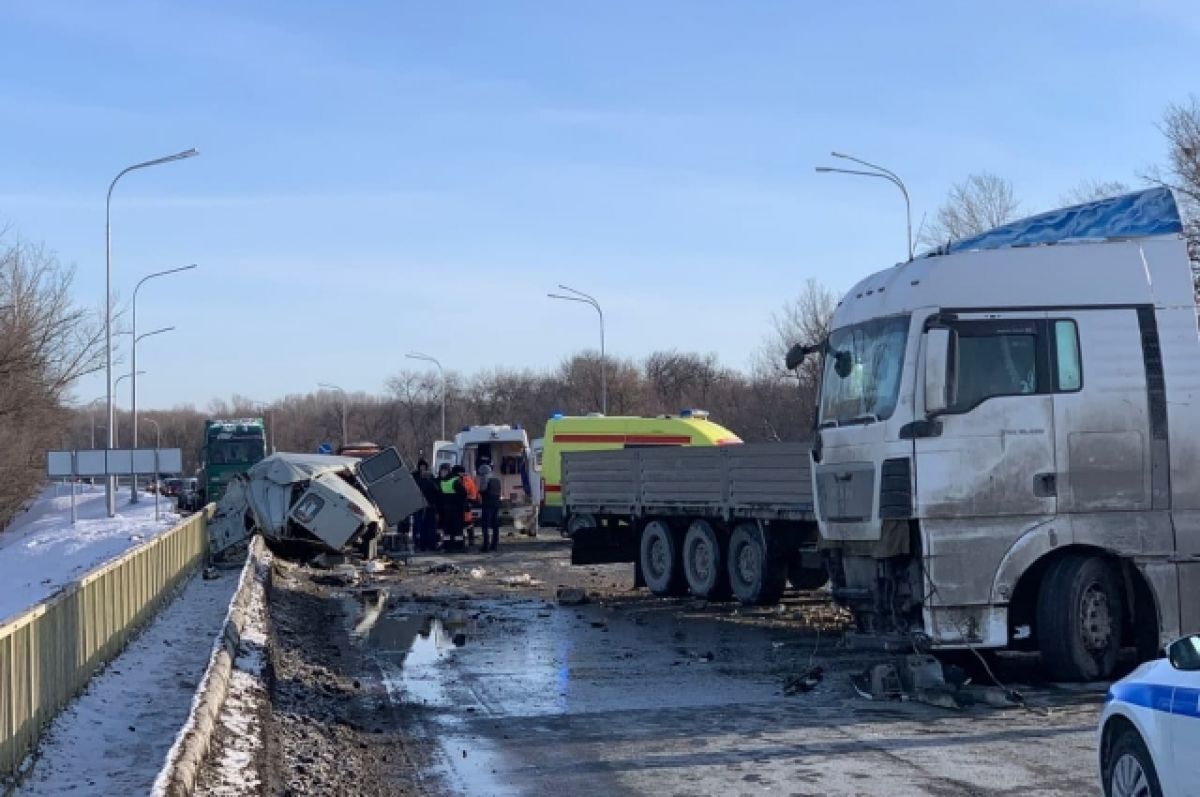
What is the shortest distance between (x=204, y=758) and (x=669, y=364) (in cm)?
8746

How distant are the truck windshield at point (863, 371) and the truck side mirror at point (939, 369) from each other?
24 cm

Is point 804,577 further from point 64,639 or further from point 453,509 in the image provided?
point 453,509

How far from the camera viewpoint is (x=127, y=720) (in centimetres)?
993

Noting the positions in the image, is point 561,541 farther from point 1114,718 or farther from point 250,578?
point 1114,718

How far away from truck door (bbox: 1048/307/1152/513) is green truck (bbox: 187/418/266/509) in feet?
119

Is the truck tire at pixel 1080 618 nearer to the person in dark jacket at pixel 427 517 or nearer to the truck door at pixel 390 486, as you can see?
the truck door at pixel 390 486

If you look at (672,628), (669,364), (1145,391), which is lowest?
(672,628)

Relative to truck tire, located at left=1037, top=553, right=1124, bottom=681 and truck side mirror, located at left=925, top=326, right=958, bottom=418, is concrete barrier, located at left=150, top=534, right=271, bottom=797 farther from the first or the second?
truck tire, located at left=1037, top=553, right=1124, bottom=681

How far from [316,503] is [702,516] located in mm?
9371

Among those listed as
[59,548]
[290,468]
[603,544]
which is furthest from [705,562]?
[59,548]

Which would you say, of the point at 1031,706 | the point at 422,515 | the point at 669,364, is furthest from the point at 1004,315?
the point at 669,364

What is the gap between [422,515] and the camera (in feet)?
98.6

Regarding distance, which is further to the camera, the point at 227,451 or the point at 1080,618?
the point at 227,451

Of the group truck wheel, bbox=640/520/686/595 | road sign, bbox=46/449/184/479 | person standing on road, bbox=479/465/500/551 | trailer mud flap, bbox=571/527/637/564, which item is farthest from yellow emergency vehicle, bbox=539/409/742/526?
road sign, bbox=46/449/184/479
